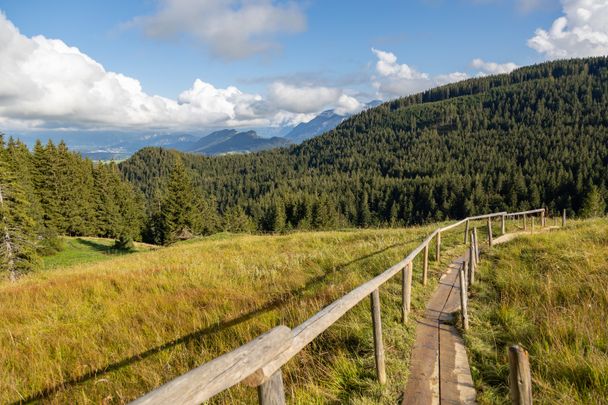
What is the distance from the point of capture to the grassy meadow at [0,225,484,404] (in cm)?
385

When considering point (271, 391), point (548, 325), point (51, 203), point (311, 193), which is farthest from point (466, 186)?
point (271, 391)

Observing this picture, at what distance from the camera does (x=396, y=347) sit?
4.80 metres

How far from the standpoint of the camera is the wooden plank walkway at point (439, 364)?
12.1 feet

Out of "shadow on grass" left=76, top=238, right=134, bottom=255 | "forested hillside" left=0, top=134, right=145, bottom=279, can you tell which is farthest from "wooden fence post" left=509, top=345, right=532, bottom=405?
"shadow on grass" left=76, top=238, right=134, bottom=255

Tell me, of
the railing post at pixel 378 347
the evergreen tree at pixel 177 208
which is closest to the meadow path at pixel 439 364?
the railing post at pixel 378 347

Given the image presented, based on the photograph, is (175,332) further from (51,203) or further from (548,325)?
(51,203)

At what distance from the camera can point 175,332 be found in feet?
17.3

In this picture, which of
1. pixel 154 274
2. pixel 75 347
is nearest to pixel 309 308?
pixel 75 347

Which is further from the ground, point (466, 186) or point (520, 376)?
point (520, 376)

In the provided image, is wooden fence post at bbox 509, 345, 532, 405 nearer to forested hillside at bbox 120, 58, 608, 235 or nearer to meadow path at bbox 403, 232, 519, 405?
meadow path at bbox 403, 232, 519, 405

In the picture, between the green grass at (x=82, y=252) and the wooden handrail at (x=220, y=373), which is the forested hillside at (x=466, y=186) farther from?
the wooden handrail at (x=220, y=373)

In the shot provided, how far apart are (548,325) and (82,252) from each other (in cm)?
3778

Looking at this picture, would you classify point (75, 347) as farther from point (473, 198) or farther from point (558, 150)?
point (558, 150)

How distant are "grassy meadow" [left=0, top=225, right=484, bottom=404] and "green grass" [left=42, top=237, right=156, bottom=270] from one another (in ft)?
70.4
